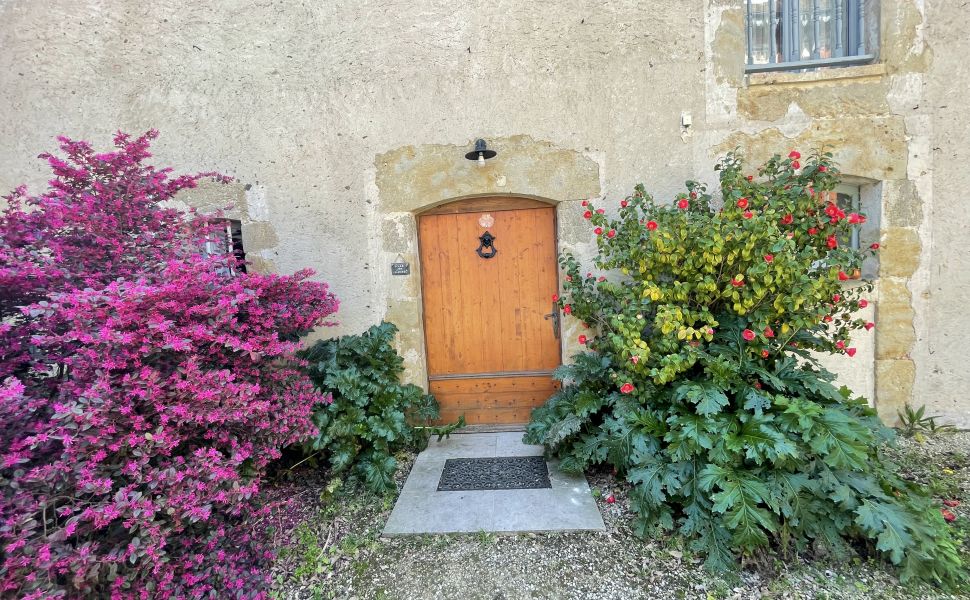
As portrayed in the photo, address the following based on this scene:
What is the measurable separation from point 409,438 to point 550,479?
109cm

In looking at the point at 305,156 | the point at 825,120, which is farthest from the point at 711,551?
the point at 305,156

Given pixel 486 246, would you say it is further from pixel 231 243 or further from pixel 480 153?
pixel 231 243

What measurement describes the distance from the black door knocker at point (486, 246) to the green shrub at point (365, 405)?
1.02m

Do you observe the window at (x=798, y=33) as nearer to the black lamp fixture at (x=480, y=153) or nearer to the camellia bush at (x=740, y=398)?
the camellia bush at (x=740, y=398)

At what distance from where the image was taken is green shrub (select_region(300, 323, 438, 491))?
295cm

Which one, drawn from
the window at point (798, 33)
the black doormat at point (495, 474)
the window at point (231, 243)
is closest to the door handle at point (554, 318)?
the black doormat at point (495, 474)

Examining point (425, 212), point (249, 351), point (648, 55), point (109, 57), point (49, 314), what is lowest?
point (249, 351)

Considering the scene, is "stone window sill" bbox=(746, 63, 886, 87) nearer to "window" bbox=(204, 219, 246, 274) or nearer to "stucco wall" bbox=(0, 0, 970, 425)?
"stucco wall" bbox=(0, 0, 970, 425)

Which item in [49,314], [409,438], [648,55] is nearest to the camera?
[49,314]

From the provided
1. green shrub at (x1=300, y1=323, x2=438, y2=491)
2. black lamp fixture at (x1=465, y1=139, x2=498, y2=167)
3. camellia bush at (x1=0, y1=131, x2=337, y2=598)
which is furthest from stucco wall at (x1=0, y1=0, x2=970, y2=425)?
camellia bush at (x1=0, y1=131, x2=337, y2=598)

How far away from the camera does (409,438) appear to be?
323 centimetres

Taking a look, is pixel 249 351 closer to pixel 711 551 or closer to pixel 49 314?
pixel 49 314

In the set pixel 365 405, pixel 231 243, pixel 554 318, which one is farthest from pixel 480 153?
pixel 231 243

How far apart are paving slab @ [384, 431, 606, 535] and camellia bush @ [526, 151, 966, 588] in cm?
22
